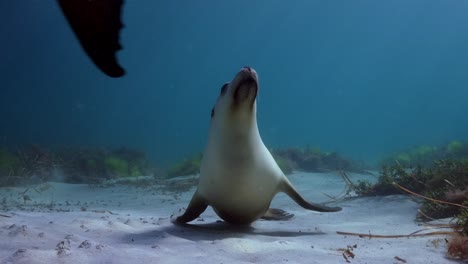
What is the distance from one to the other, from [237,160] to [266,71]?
5084 inches

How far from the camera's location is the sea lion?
305cm

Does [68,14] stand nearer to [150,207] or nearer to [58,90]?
[150,207]

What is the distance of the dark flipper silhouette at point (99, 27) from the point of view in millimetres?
1011

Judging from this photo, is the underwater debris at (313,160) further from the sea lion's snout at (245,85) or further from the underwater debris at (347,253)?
the underwater debris at (347,253)

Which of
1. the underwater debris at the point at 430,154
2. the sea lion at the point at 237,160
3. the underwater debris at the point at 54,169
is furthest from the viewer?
the underwater debris at the point at 430,154

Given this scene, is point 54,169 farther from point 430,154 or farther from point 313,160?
point 430,154

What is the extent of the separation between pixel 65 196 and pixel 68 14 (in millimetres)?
7474

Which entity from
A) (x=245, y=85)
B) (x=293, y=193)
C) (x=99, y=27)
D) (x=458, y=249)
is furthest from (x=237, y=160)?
(x=99, y=27)

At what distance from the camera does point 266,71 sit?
425 ft

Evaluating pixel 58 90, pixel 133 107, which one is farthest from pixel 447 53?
pixel 58 90

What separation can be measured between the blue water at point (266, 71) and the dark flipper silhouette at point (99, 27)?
51.6 metres

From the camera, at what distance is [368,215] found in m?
4.54

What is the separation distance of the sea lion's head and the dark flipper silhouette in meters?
1.88

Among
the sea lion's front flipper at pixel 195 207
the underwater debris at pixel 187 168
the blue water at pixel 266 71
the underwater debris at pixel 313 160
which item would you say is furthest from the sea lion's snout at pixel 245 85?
the blue water at pixel 266 71
